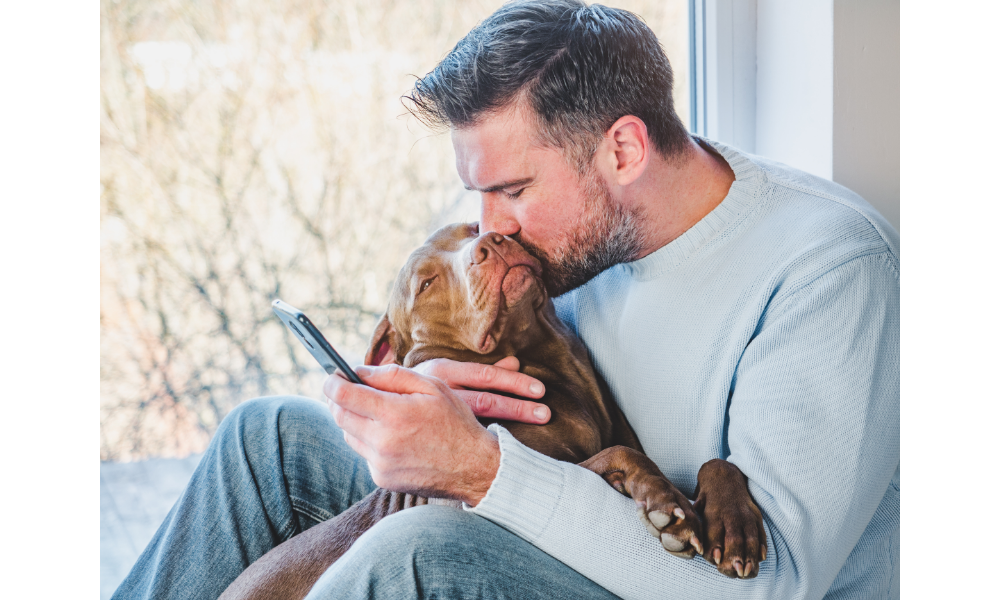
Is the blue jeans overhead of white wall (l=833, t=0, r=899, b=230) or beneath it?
beneath

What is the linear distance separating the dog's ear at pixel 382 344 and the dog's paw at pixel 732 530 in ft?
2.98

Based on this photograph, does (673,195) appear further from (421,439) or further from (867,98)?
(421,439)

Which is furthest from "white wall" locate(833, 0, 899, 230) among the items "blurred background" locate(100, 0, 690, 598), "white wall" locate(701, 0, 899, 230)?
"blurred background" locate(100, 0, 690, 598)

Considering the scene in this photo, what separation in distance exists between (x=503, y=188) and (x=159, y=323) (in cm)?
113

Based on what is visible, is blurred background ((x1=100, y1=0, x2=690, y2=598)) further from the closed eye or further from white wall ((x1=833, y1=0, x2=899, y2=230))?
white wall ((x1=833, y1=0, x2=899, y2=230))

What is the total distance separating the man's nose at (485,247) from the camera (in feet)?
5.51

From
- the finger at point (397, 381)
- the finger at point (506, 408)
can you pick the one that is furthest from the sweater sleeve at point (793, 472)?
the finger at point (506, 408)

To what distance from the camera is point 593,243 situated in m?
1.78

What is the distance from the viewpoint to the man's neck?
69.4 inches

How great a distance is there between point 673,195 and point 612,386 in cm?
48

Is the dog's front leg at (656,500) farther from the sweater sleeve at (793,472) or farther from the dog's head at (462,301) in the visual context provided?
the dog's head at (462,301)

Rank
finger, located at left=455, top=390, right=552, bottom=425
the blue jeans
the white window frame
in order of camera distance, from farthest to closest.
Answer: the white window frame
finger, located at left=455, top=390, right=552, bottom=425
the blue jeans
